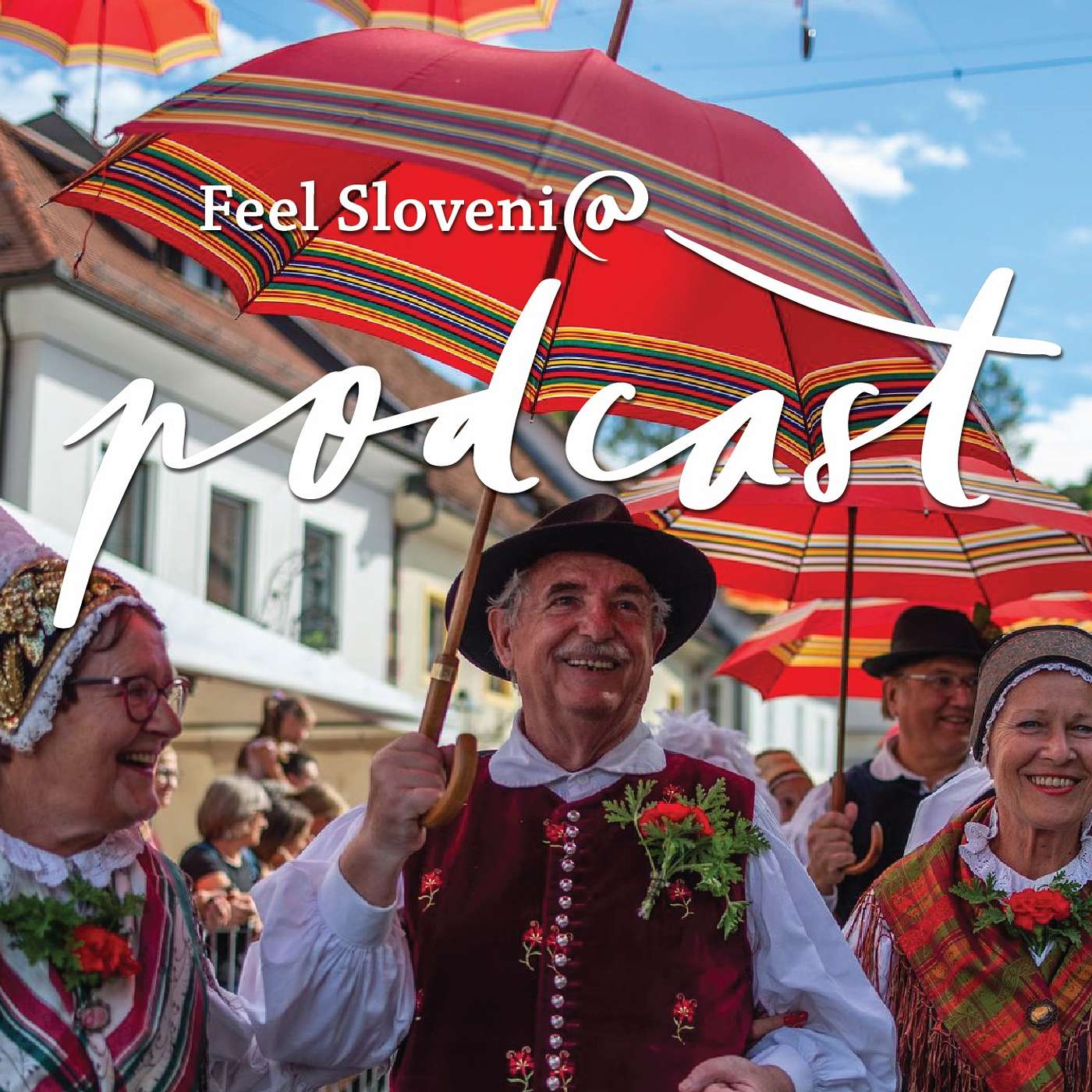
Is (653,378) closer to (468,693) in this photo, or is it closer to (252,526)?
(252,526)

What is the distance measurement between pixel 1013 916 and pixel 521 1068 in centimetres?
145

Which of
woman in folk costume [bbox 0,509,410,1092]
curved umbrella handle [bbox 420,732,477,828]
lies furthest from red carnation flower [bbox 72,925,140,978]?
curved umbrella handle [bbox 420,732,477,828]

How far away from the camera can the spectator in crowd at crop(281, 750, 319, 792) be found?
8602 millimetres

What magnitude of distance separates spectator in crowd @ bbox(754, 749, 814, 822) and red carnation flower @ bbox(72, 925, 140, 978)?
632 centimetres

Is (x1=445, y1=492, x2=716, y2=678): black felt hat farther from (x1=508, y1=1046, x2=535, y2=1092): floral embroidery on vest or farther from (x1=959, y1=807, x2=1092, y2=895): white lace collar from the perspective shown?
Answer: (x1=959, y1=807, x2=1092, y2=895): white lace collar

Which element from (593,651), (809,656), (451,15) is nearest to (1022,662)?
(593,651)

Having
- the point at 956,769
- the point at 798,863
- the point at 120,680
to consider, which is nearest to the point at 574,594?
the point at 798,863

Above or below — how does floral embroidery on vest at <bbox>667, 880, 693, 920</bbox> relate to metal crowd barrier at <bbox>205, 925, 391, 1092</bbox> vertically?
above

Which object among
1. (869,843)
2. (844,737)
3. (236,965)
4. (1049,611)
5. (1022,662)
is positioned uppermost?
(1049,611)

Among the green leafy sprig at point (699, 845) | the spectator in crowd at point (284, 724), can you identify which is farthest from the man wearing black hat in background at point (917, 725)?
the spectator in crowd at point (284, 724)

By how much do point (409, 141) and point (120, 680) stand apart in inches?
38.8

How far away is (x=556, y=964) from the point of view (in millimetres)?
3207

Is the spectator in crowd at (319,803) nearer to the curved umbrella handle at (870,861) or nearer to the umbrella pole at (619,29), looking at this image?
the curved umbrella handle at (870,861)

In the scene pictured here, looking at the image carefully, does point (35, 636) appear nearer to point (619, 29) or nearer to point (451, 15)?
point (619, 29)
